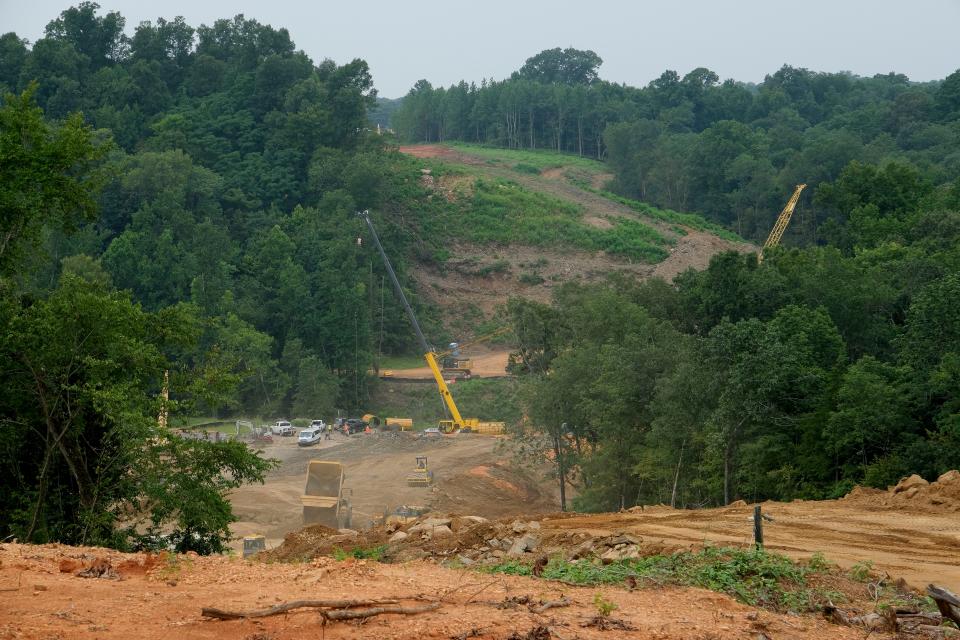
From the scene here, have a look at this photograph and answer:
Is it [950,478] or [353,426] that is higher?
[950,478]

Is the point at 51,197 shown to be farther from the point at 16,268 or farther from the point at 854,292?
the point at 854,292

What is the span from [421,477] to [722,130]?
77.1 metres

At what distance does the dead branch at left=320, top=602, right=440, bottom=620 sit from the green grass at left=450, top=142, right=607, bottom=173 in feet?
365

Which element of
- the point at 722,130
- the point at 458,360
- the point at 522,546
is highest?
the point at 722,130

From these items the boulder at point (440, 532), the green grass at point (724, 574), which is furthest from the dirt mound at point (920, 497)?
the boulder at point (440, 532)

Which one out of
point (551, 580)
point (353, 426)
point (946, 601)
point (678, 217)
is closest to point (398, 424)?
point (353, 426)

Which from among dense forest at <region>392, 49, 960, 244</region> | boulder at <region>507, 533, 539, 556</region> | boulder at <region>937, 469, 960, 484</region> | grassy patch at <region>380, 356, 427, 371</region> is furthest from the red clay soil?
grassy patch at <region>380, 356, 427, 371</region>

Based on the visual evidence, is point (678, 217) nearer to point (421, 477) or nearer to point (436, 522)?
point (421, 477)

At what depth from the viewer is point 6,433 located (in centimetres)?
1969

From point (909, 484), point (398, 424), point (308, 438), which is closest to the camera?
point (909, 484)

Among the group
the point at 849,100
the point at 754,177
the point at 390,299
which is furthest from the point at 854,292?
the point at 849,100

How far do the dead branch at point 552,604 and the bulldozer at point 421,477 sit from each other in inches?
1405

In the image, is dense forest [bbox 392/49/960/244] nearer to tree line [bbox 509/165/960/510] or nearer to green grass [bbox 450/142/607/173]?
green grass [bbox 450/142/607/173]

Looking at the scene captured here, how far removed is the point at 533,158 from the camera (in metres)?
127
